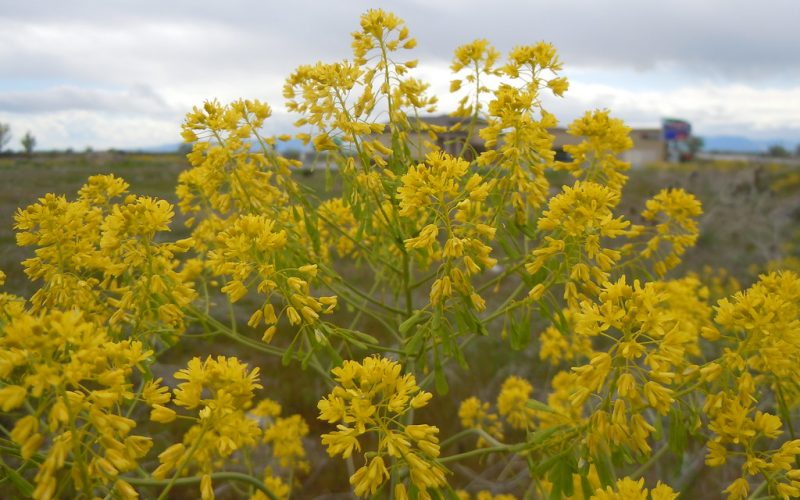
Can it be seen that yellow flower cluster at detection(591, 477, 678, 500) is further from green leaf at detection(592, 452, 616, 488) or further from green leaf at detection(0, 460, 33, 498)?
green leaf at detection(0, 460, 33, 498)

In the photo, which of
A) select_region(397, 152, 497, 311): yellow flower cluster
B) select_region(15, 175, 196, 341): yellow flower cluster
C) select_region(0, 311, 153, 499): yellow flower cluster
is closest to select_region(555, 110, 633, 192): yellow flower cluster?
select_region(397, 152, 497, 311): yellow flower cluster

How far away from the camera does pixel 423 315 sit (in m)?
2.27

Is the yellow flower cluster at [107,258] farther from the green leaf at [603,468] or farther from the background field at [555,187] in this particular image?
the green leaf at [603,468]

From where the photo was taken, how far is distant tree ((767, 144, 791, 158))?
110 feet

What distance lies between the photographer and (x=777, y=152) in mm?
34344

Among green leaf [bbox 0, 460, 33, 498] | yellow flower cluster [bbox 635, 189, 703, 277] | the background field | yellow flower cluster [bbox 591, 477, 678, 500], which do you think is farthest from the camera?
the background field

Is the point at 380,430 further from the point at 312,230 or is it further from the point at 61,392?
the point at 312,230

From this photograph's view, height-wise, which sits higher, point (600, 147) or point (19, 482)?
point (600, 147)

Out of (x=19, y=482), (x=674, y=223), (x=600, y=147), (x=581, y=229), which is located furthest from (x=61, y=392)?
(x=674, y=223)

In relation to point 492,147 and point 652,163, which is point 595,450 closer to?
point 492,147

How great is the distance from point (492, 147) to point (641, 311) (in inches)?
44.0

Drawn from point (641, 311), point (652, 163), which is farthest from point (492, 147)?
point (652, 163)

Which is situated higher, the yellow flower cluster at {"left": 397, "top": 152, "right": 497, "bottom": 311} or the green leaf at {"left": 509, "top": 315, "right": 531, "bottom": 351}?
the yellow flower cluster at {"left": 397, "top": 152, "right": 497, "bottom": 311}

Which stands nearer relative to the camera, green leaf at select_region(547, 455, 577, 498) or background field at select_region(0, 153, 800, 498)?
green leaf at select_region(547, 455, 577, 498)
